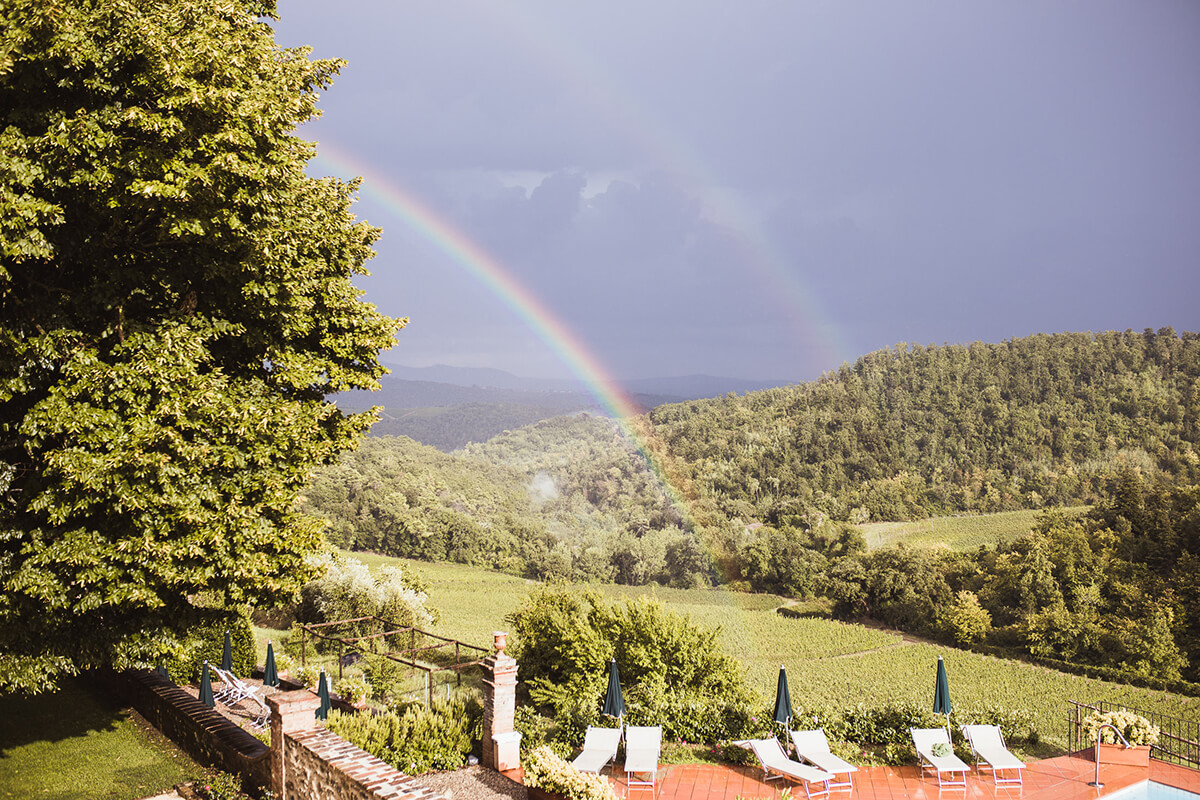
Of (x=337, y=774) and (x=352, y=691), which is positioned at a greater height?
(x=337, y=774)

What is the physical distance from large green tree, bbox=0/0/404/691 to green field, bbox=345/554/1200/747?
16.3 meters

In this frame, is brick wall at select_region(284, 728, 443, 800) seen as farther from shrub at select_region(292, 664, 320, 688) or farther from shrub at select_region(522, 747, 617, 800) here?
shrub at select_region(292, 664, 320, 688)

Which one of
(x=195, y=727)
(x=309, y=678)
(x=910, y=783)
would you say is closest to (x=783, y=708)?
(x=910, y=783)

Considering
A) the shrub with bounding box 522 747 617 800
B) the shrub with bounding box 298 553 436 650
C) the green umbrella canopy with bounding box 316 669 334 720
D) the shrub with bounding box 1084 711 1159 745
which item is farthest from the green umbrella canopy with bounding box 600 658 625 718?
the shrub with bounding box 298 553 436 650

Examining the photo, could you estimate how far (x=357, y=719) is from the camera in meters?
10.5

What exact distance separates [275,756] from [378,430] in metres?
107

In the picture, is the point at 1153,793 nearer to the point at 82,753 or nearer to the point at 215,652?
the point at 82,753

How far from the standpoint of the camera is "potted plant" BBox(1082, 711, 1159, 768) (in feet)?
34.6

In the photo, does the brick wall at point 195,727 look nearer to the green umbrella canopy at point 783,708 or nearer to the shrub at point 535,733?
the shrub at point 535,733

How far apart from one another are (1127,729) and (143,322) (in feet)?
46.1

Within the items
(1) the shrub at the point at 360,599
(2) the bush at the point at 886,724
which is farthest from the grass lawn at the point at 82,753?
(1) the shrub at the point at 360,599

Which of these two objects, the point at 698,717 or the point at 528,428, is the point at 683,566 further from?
the point at 698,717

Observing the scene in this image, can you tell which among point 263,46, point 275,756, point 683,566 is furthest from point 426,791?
point 683,566

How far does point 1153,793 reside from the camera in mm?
10125
